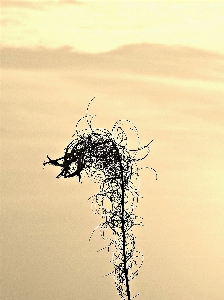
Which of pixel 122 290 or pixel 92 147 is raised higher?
pixel 92 147

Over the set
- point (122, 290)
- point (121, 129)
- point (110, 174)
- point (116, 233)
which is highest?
point (121, 129)

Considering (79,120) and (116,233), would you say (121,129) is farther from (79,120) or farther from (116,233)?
(116,233)

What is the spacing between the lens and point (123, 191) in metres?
7.50

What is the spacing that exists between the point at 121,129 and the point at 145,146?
0.35 meters

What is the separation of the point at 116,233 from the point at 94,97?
5.23 ft

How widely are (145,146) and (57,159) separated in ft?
3.43

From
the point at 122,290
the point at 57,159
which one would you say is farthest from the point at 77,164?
the point at 122,290

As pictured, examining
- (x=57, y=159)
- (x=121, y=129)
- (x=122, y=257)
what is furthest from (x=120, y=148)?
(x=122, y=257)

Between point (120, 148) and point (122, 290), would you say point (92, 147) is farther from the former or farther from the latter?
point (122, 290)

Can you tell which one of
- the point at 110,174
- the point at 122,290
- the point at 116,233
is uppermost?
the point at 110,174

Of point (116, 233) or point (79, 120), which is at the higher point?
point (79, 120)

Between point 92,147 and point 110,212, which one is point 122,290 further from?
point 92,147

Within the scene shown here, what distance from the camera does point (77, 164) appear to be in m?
7.43

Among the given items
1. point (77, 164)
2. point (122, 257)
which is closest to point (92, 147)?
point (77, 164)
